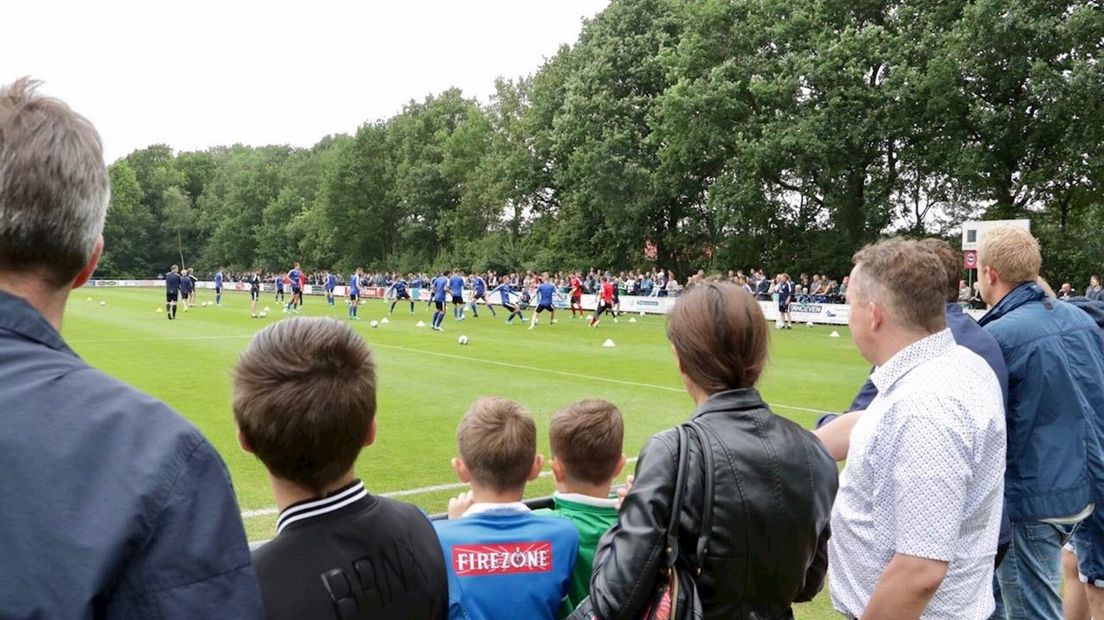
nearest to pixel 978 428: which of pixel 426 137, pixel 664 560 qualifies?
pixel 664 560

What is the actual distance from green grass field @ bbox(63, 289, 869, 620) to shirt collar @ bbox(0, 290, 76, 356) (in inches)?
80.3

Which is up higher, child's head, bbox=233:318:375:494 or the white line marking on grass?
child's head, bbox=233:318:375:494

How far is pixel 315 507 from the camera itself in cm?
215

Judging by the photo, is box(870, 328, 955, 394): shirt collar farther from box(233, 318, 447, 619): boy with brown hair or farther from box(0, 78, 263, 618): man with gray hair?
box(0, 78, 263, 618): man with gray hair

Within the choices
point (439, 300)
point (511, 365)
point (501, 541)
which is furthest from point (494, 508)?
point (439, 300)

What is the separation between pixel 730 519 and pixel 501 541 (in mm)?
805

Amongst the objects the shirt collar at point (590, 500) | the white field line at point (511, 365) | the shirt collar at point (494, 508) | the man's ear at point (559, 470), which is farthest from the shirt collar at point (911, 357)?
the white field line at point (511, 365)

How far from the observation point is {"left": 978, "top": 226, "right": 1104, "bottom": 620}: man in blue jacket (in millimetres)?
3691

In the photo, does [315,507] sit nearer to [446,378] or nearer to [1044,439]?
[1044,439]

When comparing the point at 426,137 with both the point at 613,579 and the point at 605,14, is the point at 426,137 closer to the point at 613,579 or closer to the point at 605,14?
the point at 605,14

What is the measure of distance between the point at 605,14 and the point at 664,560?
166ft

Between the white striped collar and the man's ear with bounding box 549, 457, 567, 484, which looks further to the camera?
the man's ear with bounding box 549, 457, 567, 484

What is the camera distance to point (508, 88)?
65.1 metres

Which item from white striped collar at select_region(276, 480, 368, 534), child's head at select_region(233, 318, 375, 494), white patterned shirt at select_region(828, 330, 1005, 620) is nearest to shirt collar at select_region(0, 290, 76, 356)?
child's head at select_region(233, 318, 375, 494)
